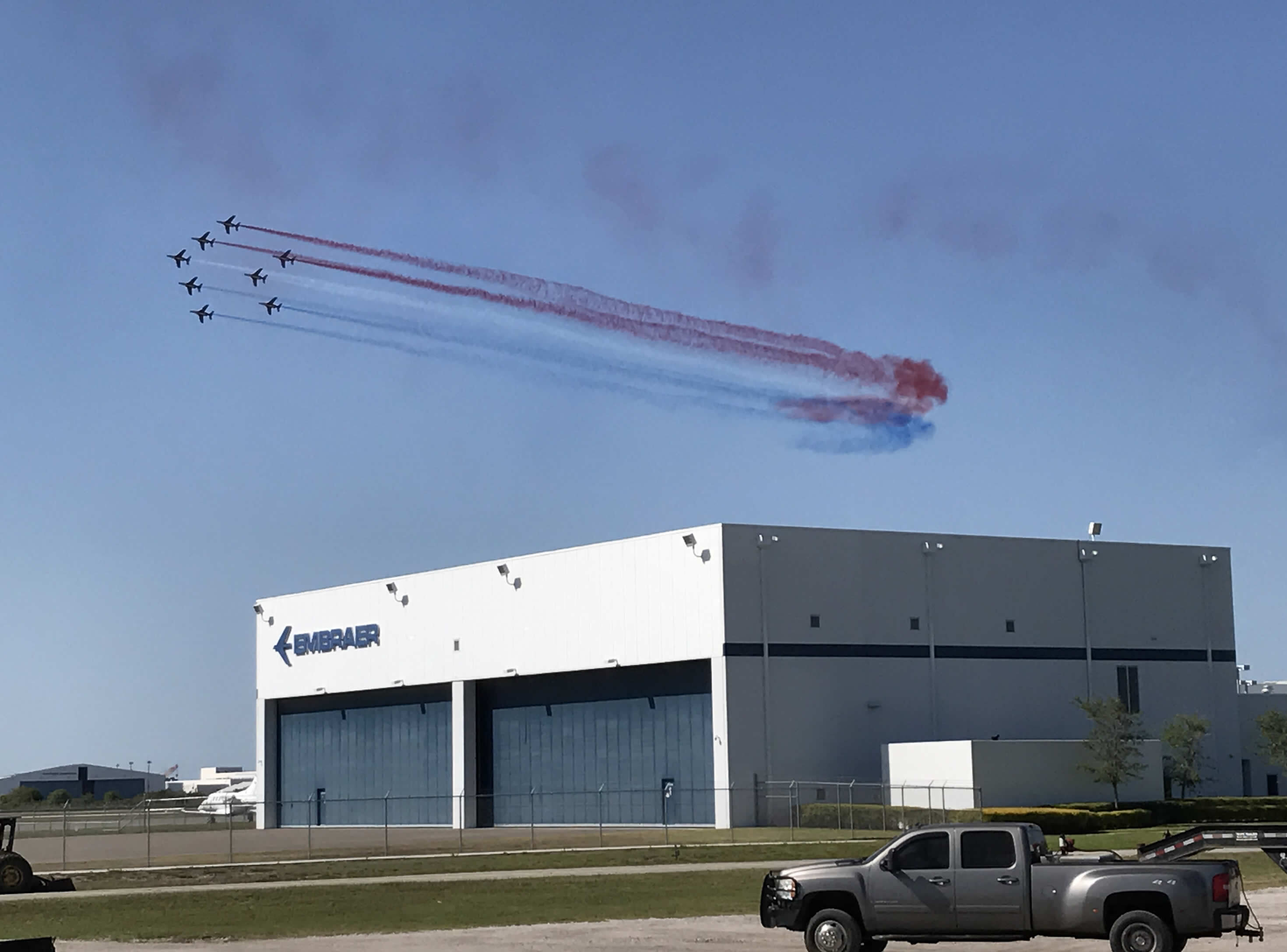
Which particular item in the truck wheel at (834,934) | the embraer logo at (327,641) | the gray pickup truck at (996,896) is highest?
the embraer logo at (327,641)

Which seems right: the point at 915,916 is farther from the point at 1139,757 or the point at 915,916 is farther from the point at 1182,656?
the point at 1182,656

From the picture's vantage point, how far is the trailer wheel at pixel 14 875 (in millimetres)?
37719

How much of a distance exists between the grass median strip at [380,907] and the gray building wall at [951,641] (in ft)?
75.0

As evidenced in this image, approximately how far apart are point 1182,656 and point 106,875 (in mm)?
43356

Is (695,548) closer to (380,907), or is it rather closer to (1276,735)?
(1276,735)

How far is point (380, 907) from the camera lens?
3192 cm

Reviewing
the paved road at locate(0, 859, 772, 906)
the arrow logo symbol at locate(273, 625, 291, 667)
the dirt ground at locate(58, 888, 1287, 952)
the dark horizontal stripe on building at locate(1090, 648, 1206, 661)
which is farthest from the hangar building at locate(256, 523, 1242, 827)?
the dirt ground at locate(58, 888, 1287, 952)

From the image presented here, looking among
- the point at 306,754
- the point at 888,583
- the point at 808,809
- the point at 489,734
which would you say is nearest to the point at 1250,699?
the point at 888,583

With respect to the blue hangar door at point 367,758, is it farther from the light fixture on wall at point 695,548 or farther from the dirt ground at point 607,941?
the dirt ground at point 607,941

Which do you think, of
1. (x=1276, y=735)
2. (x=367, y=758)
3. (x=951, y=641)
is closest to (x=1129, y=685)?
(x=1276, y=735)

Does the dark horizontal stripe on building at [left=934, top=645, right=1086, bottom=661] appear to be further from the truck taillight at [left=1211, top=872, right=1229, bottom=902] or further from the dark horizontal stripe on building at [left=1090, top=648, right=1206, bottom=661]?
the truck taillight at [left=1211, top=872, right=1229, bottom=902]

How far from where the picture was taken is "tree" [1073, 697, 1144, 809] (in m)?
60.1

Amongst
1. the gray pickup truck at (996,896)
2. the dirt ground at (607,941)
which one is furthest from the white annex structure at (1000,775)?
the gray pickup truck at (996,896)

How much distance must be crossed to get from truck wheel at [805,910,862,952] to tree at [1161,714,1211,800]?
45756mm
